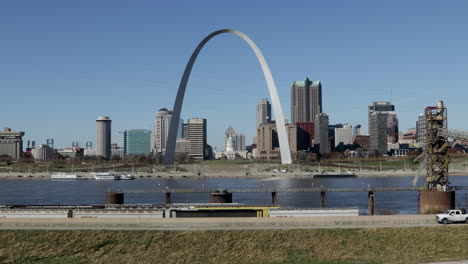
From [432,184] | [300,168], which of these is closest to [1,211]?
[432,184]

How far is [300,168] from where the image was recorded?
192 metres

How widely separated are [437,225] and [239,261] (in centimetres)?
1344

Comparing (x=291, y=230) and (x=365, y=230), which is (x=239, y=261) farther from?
(x=365, y=230)

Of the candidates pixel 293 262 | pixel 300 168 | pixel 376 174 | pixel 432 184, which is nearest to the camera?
pixel 293 262

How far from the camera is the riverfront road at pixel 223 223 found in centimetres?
3412

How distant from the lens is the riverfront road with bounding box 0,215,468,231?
34.1 meters

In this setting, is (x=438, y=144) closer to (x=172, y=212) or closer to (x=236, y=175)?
(x=172, y=212)

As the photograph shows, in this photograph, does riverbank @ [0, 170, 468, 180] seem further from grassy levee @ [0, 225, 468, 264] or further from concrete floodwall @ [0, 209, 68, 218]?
grassy levee @ [0, 225, 468, 264]

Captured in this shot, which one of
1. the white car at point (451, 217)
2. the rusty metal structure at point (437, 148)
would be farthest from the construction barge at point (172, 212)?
the rusty metal structure at point (437, 148)

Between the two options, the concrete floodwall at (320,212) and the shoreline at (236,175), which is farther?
the shoreline at (236,175)

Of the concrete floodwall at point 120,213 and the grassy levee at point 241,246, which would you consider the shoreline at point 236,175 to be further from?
the grassy levee at point 241,246

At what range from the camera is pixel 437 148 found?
2087 inches

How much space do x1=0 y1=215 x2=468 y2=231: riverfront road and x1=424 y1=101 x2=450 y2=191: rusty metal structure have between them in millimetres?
19075

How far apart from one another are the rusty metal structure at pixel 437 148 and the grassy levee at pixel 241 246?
20.3 m
